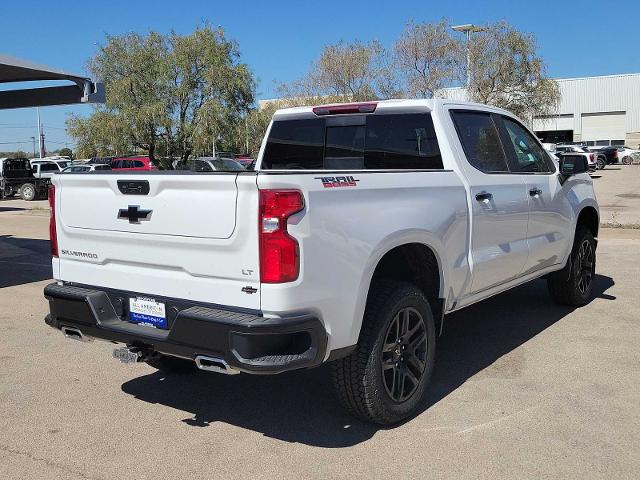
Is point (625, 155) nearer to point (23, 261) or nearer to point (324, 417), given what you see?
point (23, 261)

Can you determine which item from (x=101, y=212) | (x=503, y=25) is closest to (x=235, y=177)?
(x=101, y=212)

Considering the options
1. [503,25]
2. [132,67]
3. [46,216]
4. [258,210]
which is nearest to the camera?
[258,210]

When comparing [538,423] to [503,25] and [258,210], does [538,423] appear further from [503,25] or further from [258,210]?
[503,25]

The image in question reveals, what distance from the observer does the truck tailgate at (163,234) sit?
322 cm

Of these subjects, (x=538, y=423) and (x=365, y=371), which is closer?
(x=365, y=371)

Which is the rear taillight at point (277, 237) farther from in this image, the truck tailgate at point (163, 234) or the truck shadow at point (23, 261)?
the truck shadow at point (23, 261)

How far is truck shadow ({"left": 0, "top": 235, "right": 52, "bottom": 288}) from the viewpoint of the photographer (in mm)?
9422

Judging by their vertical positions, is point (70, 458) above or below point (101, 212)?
below

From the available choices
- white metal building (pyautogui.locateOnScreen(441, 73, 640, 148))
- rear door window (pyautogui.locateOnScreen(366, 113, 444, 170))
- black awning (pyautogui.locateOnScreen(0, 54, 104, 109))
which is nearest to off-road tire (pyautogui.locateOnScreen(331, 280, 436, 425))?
rear door window (pyautogui.locateOnScreen(366, 113, 444, 170))

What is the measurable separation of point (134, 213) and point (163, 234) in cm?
25

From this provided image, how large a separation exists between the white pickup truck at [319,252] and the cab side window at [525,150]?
280 mm

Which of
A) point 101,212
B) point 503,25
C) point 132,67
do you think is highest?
point 503,25

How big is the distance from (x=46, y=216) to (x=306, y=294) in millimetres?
20730

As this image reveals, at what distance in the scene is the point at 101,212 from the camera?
12.5 feet
